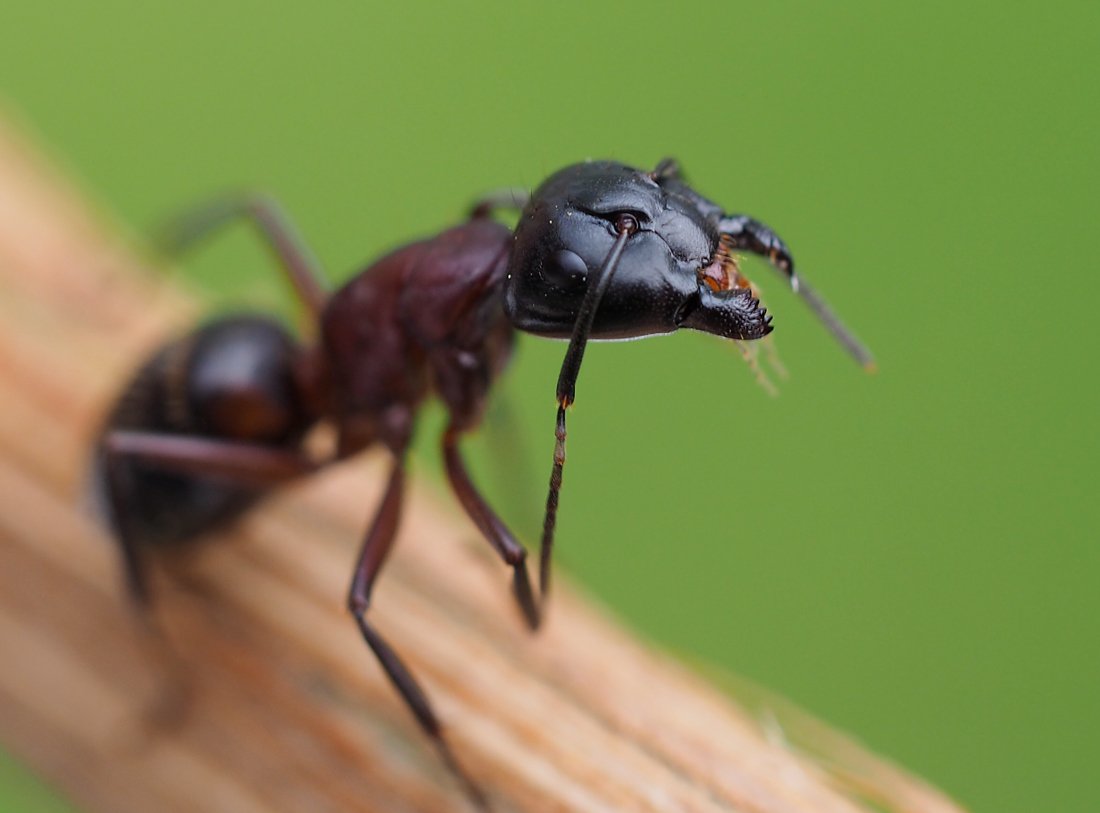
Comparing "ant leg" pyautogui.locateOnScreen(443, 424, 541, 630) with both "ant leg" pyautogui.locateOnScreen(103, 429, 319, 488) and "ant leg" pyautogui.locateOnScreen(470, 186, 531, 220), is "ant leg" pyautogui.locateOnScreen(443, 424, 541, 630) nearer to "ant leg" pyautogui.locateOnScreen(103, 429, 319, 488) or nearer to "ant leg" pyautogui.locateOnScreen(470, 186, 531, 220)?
"ant leg" pyautogui.locateOnScreen(103, 429, 319, 488)

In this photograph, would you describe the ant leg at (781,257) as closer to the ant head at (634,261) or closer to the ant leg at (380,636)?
the ant head at (634,261)

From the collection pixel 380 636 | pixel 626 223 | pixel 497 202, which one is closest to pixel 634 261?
pixel 626 223

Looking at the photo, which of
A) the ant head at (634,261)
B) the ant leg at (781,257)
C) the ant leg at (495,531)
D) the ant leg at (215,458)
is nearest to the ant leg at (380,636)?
the ant leg at (495,531)

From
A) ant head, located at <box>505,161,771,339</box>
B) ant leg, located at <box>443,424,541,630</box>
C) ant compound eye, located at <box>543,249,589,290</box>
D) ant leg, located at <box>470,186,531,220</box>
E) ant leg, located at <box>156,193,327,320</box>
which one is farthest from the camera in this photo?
ant leg, located at <box>156,193,327,320</box>

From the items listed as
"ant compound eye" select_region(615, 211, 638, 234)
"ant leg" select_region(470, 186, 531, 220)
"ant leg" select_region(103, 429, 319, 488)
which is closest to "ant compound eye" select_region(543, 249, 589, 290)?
"ant compound eye" select_region(615, 211, 638, 234)

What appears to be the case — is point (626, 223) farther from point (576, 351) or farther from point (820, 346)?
point (820, 346)

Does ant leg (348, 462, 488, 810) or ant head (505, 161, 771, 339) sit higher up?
ant head (505, 161, 771, 339)

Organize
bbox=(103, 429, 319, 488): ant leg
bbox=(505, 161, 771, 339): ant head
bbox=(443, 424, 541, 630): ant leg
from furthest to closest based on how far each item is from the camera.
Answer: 1. bbox=(103, 429, 319, 488): ant leg
2. bbox=(443, 424, 541, 630): ant leg
3. bbox=(505, 161, 771, 339): ant head

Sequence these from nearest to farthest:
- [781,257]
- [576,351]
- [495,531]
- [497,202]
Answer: [576,351] < [781,257] < [495,531] < [497,202]
